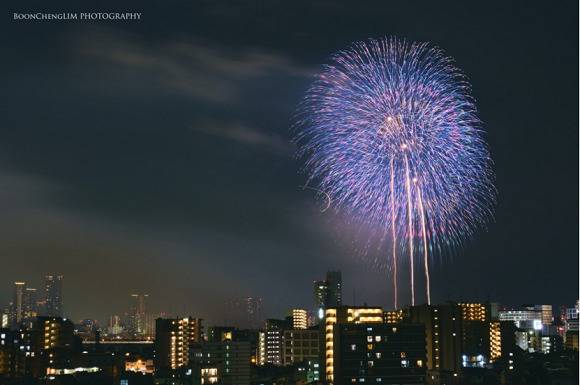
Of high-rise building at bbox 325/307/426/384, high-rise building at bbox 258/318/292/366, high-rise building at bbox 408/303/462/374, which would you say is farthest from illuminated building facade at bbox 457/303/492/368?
high-rise building at bbox 325/307/426/384

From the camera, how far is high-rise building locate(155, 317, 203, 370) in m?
55.9

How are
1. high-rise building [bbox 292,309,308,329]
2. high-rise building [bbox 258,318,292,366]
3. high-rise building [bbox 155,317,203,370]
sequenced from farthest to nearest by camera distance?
high-rise building [bbox 292,309,308,329] < high-rise building [bbox 258,318,292,366] < high-rise building [bbox 155,317,203,370]

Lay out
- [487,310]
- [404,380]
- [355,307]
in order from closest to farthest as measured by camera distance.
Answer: [404,380] → [355,307] → [487,310]

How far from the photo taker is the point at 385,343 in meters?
32.3

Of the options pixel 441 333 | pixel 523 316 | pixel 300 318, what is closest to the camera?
pixel 441 333

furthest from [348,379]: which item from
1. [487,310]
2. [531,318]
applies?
[531,318]

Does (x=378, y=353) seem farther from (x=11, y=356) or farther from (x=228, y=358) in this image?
(x=11, y=356)

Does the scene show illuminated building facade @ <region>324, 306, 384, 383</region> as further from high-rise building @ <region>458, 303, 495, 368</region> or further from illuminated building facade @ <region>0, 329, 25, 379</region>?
illuminated building facade @ <region>0, 329, 25, 379</region>

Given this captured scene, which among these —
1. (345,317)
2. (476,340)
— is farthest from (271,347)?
(345,317)

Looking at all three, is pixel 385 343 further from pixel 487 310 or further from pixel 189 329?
pixel 487 310

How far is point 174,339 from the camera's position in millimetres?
57062

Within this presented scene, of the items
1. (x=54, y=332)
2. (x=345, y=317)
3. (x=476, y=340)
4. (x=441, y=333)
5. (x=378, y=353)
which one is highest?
(x=345, y=317)

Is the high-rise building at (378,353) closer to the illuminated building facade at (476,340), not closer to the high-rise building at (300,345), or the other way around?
the high-rise building at (300,345)

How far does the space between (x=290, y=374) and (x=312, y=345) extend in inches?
302
